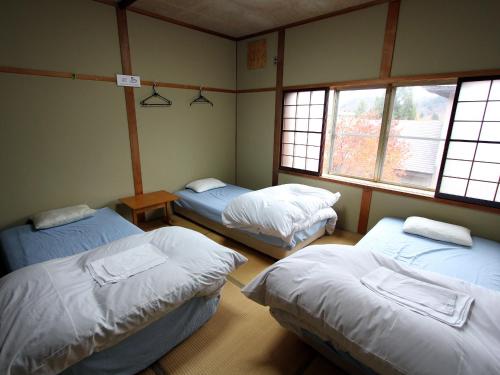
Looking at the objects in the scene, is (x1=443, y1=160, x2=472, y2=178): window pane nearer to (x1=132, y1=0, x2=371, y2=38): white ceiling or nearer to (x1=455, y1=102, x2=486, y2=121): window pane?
(x1=455, y1=102, x2=486, y2=121): window pane

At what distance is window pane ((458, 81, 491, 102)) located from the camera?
95.0 inches

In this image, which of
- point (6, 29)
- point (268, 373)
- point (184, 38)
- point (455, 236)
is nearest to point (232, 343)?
point (268, 373)

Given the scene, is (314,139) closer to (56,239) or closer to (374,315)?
(374,315)

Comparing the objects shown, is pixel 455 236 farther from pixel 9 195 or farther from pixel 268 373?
pixel 9 195

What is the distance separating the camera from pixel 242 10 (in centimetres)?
312

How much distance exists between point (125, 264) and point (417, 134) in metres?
3.29

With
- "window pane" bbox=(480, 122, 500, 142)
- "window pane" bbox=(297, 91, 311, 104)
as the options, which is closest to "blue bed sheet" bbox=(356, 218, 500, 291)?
"window pane" bbox=(480, 122, 500, 142)

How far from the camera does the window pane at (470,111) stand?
8.07 ft

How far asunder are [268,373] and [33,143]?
3051 mm

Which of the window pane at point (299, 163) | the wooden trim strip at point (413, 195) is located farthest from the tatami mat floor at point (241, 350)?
the window pane at point (299, 163)

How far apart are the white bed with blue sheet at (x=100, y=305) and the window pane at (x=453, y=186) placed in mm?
2407

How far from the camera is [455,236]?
7.68 feet

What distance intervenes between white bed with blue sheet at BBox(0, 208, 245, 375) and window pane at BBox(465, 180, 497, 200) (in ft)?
8.22

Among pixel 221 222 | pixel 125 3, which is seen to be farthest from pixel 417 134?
pixel 125 3
